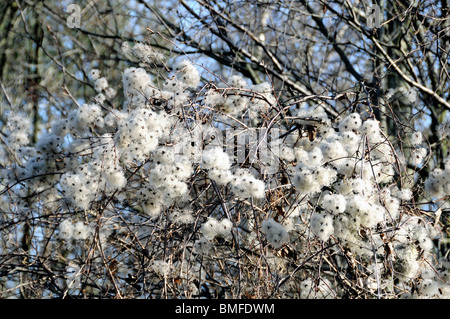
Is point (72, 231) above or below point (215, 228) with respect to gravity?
above

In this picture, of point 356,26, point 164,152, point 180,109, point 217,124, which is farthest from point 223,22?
Answer: point 164,152

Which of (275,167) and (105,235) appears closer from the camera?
(275,167)

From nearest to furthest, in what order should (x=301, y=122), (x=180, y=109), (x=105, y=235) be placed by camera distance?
(x=180, y=109) → (x=301, y=122) → (x=105, y=235)

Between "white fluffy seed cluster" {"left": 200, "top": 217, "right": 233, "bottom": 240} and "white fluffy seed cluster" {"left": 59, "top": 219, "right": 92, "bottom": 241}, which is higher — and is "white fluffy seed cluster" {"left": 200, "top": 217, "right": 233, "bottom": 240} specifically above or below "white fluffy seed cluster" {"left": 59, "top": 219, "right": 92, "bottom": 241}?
below

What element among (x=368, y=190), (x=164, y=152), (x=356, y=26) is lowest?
(x=368, y=190)

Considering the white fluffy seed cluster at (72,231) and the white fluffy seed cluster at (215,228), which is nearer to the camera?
the white fluffy seed cluster at (215,228)

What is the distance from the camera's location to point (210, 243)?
3.01m

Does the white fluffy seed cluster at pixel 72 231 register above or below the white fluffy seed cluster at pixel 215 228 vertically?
above

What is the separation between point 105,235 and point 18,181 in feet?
2.04

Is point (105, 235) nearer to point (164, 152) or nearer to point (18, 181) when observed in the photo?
point (18, 181)

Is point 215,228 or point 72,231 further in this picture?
point 72,231

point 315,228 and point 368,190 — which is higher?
point 368,190

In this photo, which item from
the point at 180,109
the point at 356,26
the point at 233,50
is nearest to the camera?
the point at 180,109

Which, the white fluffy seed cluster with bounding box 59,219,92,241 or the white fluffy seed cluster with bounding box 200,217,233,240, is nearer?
the white fluffy seed cluster with bounding box 200,217,233,240
